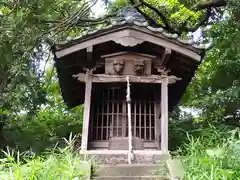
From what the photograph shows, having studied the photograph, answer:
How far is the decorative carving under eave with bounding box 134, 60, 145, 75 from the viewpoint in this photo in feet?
23.3

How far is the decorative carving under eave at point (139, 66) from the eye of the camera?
7.10 metres

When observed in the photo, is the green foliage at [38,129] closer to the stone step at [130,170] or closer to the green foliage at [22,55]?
the green foliage at [22,55]

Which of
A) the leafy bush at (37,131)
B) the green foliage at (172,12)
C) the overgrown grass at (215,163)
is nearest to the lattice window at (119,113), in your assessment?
the leafy bush at (37,131)

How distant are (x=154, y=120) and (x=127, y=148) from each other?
96 cm

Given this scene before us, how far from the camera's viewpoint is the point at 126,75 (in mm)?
7141

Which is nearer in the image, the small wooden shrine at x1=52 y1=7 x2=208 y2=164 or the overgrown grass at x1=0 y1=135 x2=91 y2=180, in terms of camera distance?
the overgrown grass at x1=0 y1=135 x2=91 y2=180

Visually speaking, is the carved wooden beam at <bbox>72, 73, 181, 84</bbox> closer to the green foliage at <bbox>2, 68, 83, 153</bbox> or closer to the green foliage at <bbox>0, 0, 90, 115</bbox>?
the green foliage at <bbox>0, 0, 90, 115</bbox>

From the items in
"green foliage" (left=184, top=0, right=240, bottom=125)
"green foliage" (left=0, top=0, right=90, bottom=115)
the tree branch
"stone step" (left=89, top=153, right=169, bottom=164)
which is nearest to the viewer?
"stone step" (left=89, top=153, right=169, bottom=164)

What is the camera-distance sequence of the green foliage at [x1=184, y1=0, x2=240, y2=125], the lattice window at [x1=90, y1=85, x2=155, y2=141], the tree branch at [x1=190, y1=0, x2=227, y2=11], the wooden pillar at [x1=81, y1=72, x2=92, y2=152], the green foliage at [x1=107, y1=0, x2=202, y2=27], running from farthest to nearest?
the tree branch at [x1=190, y1=0, x2=227, y2=11]
the green foliage at [x1=107, y1=0, x2=202, y2=27]
the green foliage at [x1=184, y1=0, x2=240, y2=125]
the lattice window at [x1=90, y1=85, x2=155, y2=141]
the wooden pillar at [x1=81, y1=72, x2=92, y2=152]

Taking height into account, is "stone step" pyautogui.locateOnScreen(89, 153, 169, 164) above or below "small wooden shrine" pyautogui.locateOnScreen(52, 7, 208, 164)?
below

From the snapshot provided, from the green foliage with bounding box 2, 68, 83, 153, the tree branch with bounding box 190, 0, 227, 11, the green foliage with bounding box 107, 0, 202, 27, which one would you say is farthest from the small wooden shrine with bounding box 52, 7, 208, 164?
the tree branch with bounding box 190, 0, 227, 11

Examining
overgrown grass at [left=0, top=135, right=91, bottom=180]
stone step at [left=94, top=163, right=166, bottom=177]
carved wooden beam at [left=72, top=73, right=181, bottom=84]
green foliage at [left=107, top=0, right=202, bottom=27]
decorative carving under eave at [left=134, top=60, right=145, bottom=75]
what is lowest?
stone step at [left=94, top=163, right=166, bottom=177]

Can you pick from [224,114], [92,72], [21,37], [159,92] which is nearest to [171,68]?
[159,92]

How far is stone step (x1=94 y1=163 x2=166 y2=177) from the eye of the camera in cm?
555
